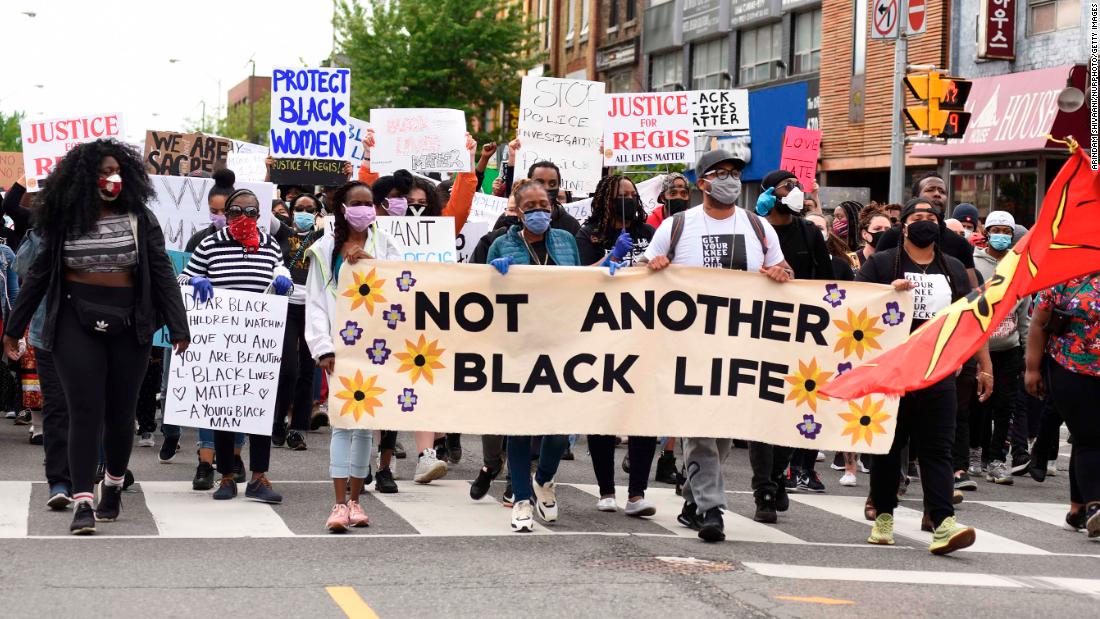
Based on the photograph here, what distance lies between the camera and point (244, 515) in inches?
372

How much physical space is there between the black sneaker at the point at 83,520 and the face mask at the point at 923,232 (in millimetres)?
4725

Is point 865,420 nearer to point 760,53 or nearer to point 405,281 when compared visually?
point 405,281

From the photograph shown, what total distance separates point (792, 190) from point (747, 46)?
94.4 feet

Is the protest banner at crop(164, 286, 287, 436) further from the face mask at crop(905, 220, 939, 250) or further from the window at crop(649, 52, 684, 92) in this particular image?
the window at crop(649, 52, 684, 92)

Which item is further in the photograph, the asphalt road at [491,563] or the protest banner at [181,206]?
the protest banner at [181,206]

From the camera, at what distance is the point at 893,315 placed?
9359 millimetres

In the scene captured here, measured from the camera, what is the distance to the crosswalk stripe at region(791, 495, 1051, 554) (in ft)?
30.8

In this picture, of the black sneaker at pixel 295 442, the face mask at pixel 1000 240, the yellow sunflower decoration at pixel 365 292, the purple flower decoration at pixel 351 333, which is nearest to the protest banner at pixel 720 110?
the face mask at pixel 1000 240

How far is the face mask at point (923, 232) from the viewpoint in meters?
9.45

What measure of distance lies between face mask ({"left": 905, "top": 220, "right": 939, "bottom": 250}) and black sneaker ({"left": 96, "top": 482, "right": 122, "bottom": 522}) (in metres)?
4.62

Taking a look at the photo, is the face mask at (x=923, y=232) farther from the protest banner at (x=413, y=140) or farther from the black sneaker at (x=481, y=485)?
the protest banner at (x=413, y=140)

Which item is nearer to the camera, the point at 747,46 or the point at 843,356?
the point at 843,356

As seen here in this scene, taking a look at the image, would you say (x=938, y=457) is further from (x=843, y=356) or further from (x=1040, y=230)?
(x=1040, y=230)

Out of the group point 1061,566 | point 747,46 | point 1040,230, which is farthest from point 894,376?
point 747,46
